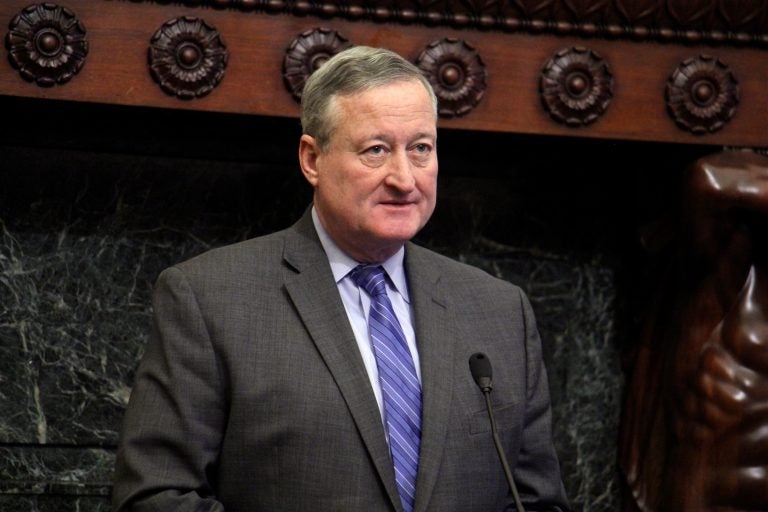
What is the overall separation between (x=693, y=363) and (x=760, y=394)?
185 millimetres

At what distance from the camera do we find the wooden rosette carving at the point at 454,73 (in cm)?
313

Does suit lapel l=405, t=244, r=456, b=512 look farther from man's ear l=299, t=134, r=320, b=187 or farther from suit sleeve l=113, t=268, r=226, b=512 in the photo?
suit sleeve l=113, t=268, r=226, b=512

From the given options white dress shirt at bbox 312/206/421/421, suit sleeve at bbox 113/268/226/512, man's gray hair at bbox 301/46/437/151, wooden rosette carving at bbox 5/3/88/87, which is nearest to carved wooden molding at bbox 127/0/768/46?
wooden rosette carving at bbox 5/3/88/87

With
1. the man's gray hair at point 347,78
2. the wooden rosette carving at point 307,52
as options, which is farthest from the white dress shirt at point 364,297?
the wooden rosette carving at point 307,52

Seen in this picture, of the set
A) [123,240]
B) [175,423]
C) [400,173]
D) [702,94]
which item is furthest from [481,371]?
[123,240]

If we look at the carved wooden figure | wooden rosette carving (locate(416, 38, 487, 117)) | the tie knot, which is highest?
wooden rosette carving (locate(416, 38, 487, 117))

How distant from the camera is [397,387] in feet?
7.94

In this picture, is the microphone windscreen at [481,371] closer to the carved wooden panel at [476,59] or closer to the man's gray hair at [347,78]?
the man's gray hair at [347,78]

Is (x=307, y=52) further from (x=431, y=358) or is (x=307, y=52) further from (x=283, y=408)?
(x=283, y=408)

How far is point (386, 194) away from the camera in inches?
97.0

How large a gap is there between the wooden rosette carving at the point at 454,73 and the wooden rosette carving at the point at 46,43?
2.72 feet

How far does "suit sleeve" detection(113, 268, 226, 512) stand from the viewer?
2262 millimetres

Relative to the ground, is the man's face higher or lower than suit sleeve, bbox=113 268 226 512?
higher

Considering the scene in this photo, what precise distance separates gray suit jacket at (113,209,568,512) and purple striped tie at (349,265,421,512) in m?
0.03
